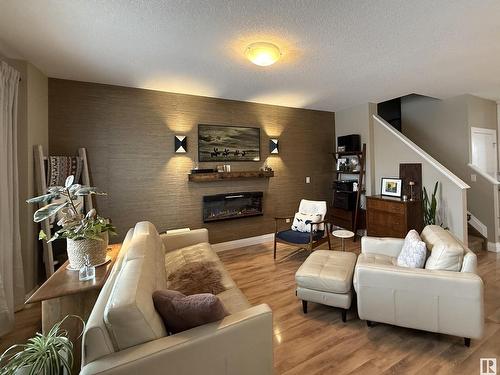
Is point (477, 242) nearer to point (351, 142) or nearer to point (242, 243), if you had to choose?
point (351, 142)

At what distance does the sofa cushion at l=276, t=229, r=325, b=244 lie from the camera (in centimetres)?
358

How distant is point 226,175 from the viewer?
428cm

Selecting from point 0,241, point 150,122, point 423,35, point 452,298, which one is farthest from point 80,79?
point 452,298

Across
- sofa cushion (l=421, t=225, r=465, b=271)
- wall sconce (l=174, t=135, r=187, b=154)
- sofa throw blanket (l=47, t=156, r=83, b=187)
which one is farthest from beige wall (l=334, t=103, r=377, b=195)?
sofa throw blanket (l=47, t=156, r=83, b=187)

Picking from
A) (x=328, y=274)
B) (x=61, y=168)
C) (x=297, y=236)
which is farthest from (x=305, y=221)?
(x=61, y=168)

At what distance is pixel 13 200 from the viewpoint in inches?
99.1

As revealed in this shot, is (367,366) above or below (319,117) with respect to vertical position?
below

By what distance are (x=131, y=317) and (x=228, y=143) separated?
365cm

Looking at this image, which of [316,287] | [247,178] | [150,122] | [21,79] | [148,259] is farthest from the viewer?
[247,178]

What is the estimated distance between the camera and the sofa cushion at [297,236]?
3577 millimetres

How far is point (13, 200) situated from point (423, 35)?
4.38 meters

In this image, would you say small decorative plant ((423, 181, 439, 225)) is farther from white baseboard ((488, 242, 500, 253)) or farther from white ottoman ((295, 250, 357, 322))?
white ottoman ((295, 250, 357, 322))

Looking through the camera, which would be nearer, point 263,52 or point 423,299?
point 423,299

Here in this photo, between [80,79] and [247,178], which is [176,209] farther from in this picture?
[80,79]
